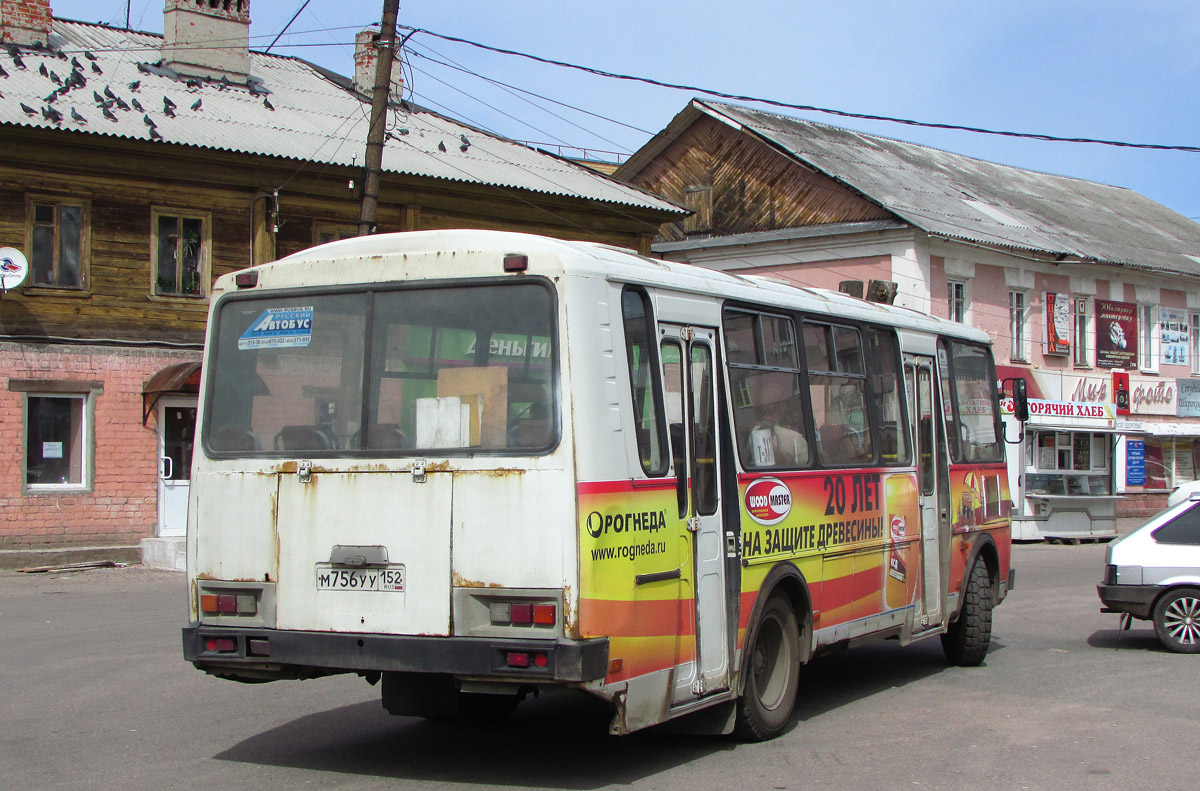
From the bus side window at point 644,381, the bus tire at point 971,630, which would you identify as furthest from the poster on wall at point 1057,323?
the bus side window at point 644,381

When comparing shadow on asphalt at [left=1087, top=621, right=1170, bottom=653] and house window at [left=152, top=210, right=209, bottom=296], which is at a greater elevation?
house window at [left=152, top=210, right=209, bottom=296]

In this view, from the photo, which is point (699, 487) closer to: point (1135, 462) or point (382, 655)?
point (382, 655)

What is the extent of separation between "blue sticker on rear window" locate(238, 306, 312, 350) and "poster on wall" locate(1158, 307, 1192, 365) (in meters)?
34.3

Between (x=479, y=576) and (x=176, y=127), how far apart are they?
17.5 meters

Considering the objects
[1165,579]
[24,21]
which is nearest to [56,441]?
[24,21]

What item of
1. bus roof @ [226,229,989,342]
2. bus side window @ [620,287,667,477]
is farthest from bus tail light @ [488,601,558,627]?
bus roof @ [226,229,989,342]

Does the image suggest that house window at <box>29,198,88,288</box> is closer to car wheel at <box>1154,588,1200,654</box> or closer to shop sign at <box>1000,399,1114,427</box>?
car wheel at <box>1154,588,1200,654</box>

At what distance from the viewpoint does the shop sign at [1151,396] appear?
35156 millimetres

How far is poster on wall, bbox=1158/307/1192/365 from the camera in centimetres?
3662

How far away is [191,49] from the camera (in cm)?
2484

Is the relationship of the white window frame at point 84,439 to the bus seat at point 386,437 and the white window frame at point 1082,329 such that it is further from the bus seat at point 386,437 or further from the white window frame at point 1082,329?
the white window frame at point 1082,329

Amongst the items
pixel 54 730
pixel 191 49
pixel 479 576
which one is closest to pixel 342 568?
pixel 479 576

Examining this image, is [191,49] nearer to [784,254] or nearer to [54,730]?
[784,254]

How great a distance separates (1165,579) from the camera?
1139 cm
